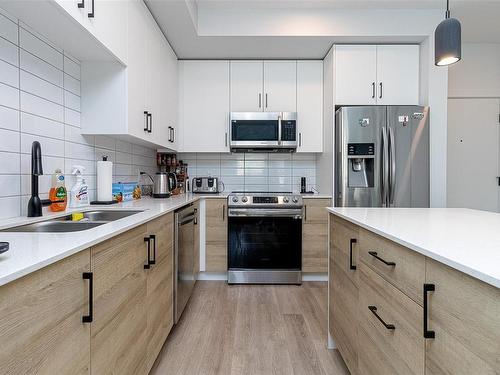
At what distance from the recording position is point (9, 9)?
1279mm

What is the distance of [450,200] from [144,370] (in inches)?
142

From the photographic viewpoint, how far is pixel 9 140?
1325mm

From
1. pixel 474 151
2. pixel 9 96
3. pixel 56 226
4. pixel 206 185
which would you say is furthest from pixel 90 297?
pixel 474 151

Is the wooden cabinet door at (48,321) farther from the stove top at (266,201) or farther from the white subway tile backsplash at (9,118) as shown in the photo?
the stove top at (266,201)

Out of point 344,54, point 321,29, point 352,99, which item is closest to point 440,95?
point 352,99

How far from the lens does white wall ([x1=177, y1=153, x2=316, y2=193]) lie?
3.52 m

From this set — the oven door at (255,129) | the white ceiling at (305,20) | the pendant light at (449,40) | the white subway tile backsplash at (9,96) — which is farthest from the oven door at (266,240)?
the white subway tile backsplash at (9,96)

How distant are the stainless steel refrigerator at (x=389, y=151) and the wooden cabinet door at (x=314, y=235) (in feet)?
0.97

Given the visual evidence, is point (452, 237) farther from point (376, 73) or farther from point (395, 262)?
point (376, 73)

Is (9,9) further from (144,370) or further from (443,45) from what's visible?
(443,45)

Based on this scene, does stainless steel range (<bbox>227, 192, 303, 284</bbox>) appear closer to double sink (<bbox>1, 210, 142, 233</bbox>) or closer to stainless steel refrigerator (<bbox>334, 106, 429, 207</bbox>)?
stainless steel refrigerator (<bbox>334, 106, 429, 207</bbox>)

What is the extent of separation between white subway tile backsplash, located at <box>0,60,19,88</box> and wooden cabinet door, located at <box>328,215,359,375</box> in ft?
5.61

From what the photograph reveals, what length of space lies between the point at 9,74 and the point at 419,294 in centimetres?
184

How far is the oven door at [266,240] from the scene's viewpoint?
2.88m
